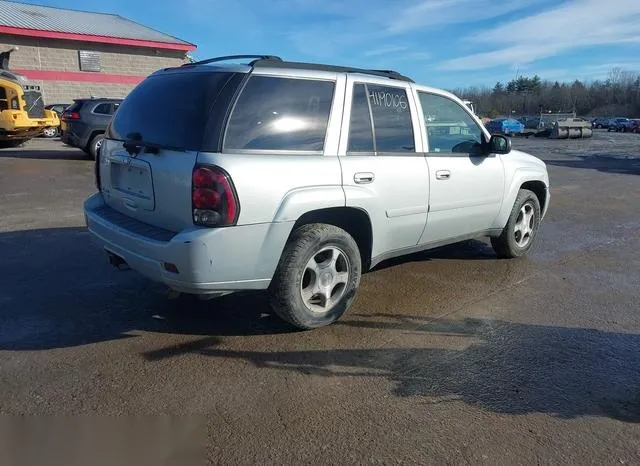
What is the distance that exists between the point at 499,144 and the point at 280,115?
2.57 metres

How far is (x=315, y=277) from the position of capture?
159 inches

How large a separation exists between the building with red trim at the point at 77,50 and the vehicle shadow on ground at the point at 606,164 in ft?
78.7

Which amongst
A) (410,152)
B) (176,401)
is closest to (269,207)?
(176,401)

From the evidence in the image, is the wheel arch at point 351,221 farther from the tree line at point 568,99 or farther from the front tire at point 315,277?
the tree line at point 568,99

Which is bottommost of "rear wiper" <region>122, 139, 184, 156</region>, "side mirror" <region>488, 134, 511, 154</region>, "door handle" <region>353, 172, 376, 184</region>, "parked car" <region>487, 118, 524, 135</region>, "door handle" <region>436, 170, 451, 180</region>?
"door handle" <region>436, 170, 451, 180</region>

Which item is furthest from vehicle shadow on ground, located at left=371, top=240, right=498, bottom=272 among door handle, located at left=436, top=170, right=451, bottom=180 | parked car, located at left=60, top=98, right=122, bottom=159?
parked car, located at left=60, top=98, right=122, bottom=159

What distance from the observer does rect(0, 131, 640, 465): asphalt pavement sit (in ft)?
9.08

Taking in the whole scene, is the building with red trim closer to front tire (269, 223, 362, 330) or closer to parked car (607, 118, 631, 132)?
front tire (269, 223, 362, 330)

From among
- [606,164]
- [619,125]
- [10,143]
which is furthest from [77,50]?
[619,125]

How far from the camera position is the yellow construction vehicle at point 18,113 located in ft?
58.2

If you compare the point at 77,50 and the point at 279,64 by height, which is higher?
the point at 77,50

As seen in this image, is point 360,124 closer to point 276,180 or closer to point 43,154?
point 276,180

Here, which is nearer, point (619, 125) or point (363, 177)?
point (363, 177)

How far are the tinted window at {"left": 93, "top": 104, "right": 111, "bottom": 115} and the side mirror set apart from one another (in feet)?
41.0
